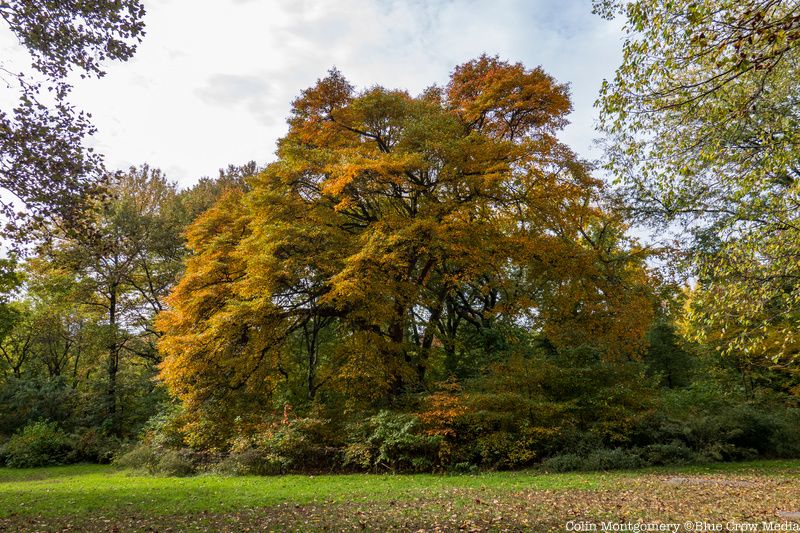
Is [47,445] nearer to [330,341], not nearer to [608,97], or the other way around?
[330,341]

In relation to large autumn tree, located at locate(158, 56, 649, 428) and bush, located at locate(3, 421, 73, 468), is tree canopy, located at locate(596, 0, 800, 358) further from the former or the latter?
bush, located at locate(3, 421, 73, 468)

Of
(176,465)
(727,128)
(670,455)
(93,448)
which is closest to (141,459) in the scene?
(176,465)

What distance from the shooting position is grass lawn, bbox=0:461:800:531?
7.10m

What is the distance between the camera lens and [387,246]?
14.6 meters

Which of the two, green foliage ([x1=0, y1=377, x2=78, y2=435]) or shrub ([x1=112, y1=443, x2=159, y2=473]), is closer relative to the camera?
shrub ([x1=112, y1=443, x2=159, y2=473])

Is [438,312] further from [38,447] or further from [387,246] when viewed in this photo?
[38,447]

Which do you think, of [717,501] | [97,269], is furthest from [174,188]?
[717,501]

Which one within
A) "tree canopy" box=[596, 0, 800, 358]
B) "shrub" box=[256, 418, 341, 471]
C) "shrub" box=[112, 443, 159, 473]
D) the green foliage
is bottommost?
"shrub" box=[112, 443, 159, 473]

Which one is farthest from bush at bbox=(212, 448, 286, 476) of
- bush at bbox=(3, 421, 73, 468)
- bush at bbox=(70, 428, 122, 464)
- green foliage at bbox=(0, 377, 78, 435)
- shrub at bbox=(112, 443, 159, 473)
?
green foliage at bbox=(0, 377, 78, 435)

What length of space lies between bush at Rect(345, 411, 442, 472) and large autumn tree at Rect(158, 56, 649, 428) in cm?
178

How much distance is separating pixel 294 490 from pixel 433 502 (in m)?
3.96

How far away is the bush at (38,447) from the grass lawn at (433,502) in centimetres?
1277

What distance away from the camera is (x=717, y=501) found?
8039 millimetres

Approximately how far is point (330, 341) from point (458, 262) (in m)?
8.53
